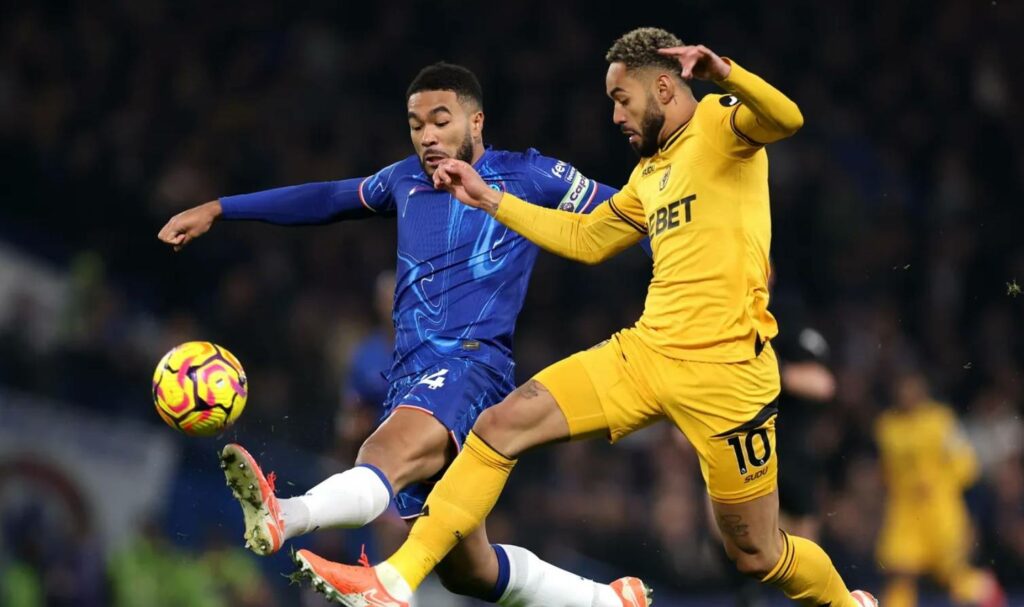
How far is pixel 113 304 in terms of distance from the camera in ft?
37.0

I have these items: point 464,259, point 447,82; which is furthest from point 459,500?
point 447,82

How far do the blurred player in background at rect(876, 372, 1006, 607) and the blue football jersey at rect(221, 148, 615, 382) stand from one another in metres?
5.98

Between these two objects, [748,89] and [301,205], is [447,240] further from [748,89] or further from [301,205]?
[748,89]

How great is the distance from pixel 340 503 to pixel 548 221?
128 cm

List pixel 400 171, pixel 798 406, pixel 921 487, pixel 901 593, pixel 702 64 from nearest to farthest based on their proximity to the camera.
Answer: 1. pixel 702 64
2. pixel 400 171
3. pixel 798 406
4. pixel 901 593
5. pixel 921 487

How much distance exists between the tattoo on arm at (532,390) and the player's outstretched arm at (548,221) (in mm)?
510

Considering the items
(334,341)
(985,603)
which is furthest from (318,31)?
(985,603)

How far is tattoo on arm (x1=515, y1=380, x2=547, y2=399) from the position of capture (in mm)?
5384

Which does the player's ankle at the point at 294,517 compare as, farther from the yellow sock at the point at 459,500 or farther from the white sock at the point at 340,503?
the yellow sock at the point at 459,500

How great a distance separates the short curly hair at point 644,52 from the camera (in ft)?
17.7

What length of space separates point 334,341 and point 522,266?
5651mm

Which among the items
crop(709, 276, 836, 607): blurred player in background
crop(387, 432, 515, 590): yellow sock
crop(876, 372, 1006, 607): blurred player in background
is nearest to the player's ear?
crop(387, 432, 515, 590): yellow sock

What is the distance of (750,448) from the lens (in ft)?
17.7

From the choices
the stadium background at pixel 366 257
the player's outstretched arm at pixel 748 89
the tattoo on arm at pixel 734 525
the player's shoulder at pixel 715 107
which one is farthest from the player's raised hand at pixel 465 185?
the stadium background at pixel 366 257
